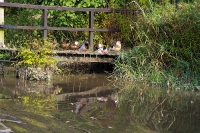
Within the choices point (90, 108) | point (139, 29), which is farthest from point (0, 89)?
point (139, 29)

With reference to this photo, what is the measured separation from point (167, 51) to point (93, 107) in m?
4.31

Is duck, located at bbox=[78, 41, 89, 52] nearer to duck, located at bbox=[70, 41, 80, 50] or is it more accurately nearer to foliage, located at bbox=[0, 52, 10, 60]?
duck, located at bbox=[70, 41, 80, 50]

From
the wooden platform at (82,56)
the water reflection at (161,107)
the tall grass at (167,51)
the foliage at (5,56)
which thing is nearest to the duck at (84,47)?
the wooden platform at (82,56)

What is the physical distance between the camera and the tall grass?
1248cm

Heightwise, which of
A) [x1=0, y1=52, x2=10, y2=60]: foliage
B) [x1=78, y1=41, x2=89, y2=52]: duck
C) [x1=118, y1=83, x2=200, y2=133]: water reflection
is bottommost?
[x1=118, y1=83, x2=200, y2=133]: water reflection

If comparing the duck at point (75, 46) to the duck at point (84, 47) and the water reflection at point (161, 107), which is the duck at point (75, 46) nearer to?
the duck at point (84, 47)

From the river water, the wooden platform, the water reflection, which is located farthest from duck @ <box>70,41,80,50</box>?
the water reflection

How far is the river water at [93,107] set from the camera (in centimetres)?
Result: 775

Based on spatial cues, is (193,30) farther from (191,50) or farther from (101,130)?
(101,130)

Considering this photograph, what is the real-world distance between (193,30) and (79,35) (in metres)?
4.28

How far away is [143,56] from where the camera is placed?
13.0 meters

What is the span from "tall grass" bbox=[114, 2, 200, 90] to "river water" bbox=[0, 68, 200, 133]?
485mm

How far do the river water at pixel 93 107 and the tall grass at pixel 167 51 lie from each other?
0.48 meters

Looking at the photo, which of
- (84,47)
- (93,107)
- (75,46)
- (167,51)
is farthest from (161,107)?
(75,46)
